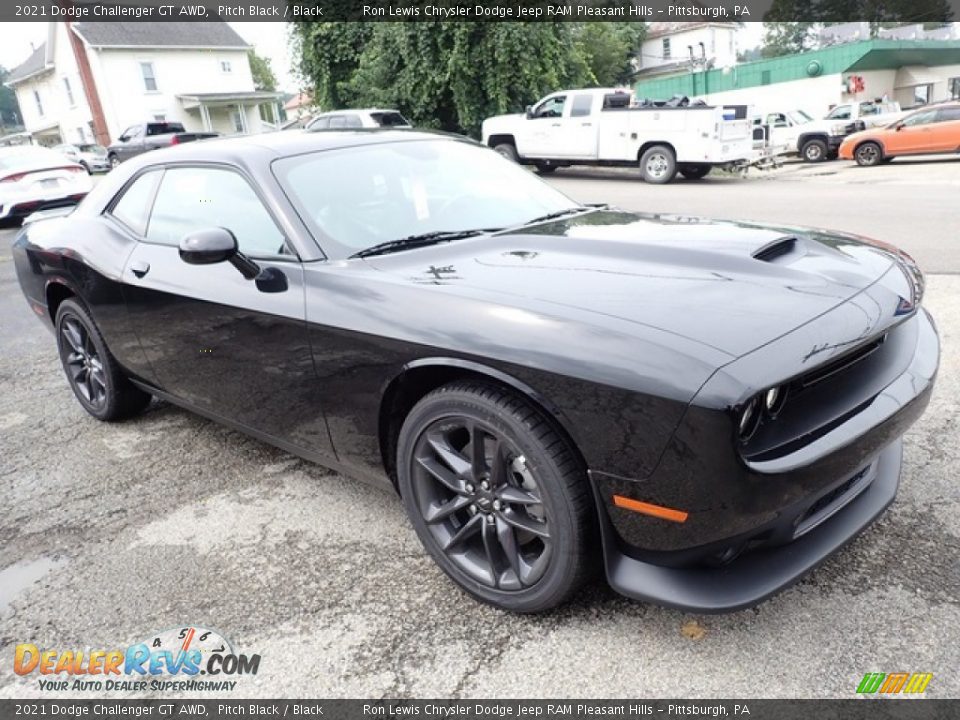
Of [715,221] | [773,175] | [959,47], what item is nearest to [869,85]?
[959,47]

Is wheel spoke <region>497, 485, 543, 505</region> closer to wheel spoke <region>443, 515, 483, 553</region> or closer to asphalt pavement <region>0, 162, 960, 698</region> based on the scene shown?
wheel spoke <region>443, 515, 483, 553</region>

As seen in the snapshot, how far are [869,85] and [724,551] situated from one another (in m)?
40.2

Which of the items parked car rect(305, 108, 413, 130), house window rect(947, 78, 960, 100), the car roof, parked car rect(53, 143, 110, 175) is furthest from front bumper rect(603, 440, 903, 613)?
house window rect(947, 78, 960, 100)

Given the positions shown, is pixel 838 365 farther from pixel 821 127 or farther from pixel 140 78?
pixel 140 78

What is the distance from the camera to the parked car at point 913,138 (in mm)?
17266

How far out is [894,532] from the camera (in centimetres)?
260

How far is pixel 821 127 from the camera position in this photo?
21203 mm

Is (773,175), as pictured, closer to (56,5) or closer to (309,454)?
(309,454)

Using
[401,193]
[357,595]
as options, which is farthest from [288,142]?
[357,595]

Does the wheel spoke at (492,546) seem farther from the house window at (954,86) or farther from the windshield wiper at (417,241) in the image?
the house window at (954,86)

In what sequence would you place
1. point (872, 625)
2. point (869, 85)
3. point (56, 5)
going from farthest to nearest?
point (56, 5) < point (869, 85) < point (872, 625)

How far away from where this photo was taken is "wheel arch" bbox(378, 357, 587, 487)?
81.4 inches

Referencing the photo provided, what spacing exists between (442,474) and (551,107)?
16.2m

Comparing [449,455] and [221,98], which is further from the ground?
[221,98]
